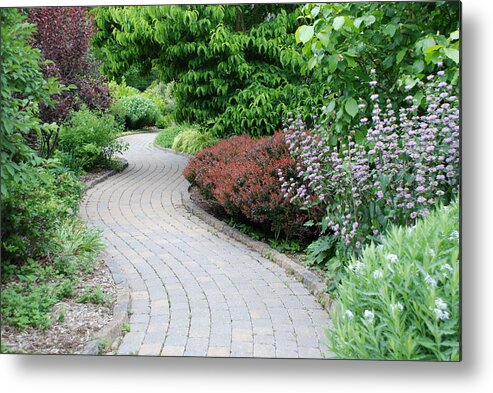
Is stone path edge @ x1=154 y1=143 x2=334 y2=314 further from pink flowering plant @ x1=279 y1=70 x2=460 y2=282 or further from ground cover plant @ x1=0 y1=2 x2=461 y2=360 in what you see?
pink flowering plant @ x1=279 y1=70 x2=460 y2=282

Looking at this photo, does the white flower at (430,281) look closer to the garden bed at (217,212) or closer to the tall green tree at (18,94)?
the garden bed at (217,212)

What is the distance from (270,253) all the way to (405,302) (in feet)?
5.87

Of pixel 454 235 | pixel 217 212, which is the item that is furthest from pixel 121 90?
pixel 454 235

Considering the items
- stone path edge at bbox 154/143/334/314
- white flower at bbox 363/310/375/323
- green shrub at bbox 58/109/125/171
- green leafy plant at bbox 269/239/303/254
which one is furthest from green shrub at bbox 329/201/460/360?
green shrub at bbox 58/109/125/171

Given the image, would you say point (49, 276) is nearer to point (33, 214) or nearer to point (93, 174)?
point (33, 214)

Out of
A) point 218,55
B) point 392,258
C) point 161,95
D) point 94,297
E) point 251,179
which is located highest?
point 218,55

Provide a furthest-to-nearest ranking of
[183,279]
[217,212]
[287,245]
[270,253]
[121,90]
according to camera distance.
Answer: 1. [217,212]
2. [287,245]
3. [270,253]
4. [121,90]
5. [183,279]

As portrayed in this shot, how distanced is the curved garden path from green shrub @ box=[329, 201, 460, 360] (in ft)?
1.36

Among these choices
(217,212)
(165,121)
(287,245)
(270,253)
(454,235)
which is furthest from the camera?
(217,212)

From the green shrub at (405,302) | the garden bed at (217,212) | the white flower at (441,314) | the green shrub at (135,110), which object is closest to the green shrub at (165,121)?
the green shrub at (135,110)

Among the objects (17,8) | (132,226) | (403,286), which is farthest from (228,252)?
(17,8)

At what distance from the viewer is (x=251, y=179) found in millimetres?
4914

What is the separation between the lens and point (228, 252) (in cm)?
446

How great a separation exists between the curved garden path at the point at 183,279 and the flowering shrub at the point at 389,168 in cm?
55
